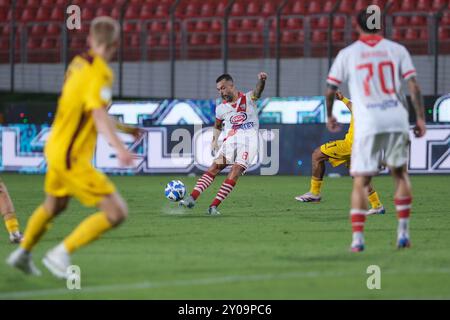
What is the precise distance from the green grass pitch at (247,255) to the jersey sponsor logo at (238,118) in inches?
50.3

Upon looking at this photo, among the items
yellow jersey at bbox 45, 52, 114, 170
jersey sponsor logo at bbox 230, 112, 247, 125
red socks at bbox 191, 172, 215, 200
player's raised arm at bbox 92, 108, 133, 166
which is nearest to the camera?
player's raised arm at bbox 92, 108, 133, 166

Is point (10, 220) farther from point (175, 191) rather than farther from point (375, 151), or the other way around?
point (175, 191)

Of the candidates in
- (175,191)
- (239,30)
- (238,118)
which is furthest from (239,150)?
(239,30)

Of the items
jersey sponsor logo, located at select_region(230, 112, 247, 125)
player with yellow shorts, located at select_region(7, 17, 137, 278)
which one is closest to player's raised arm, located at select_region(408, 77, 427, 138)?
player with yellow shorts, located at select_region(7, 17, 137, 278)

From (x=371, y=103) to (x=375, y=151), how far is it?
457 mm

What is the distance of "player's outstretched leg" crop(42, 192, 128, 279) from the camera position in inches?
309

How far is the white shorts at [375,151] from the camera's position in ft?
31.2

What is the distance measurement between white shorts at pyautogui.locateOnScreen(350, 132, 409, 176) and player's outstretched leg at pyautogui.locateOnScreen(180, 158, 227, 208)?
16.4 ft

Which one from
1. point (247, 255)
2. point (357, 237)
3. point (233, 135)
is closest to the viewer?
point (247, 255)

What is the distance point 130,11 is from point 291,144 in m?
8.04

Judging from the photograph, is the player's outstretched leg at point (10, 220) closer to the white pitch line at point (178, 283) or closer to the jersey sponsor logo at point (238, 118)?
the white pitch line at point (178, 283)

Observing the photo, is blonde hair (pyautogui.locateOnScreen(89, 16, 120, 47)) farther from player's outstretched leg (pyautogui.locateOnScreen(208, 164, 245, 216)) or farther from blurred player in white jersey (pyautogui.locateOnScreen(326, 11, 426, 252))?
player's outstretched leg (pyautogui.locateOnScreen(208, 164, 245, 216))

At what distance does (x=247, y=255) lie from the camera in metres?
9.37
